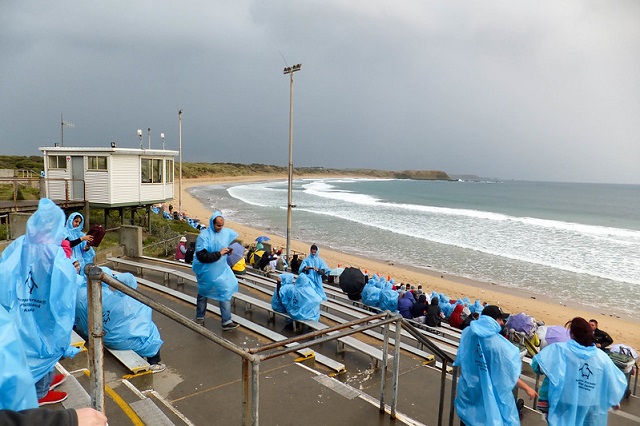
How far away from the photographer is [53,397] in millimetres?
3754

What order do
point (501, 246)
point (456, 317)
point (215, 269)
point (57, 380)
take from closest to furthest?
point (57, 380) → point (215, 269) → point (456, 317) → point (501, 246)

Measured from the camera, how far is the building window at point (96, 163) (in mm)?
16516

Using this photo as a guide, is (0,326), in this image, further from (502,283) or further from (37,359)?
(502,283)

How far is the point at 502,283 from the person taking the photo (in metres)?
19.2

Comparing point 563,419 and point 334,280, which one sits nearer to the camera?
point 563,419

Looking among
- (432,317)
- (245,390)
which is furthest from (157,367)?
(432,317)

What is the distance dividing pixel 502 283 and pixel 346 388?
54.9ft

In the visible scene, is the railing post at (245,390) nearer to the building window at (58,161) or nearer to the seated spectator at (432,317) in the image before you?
the seated spectator at (432,317)

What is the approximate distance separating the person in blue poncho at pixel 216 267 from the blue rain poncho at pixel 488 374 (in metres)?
3.58

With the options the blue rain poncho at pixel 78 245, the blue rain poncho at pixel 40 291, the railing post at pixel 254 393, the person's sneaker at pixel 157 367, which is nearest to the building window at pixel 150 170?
the blue rain poncho at pixel 78 245

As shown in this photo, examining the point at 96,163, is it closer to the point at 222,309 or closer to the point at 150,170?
the point at 150,170

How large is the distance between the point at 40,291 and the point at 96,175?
47.8 feet

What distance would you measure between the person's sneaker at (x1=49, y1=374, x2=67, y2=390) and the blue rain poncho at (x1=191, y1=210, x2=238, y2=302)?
2.37 meters

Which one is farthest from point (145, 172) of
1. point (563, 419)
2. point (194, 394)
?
point (563, 419)
